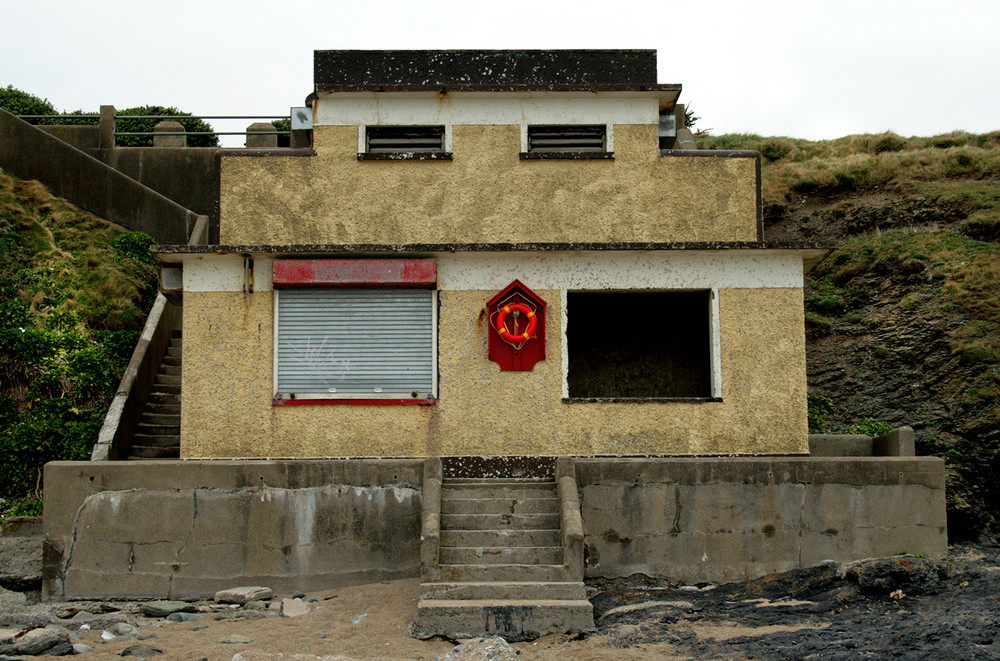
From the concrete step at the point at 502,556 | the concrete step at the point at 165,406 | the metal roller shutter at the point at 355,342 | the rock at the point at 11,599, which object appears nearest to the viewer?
the concrete step at the point at 502,556

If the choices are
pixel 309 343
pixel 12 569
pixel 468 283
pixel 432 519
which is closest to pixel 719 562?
pixel 432 519

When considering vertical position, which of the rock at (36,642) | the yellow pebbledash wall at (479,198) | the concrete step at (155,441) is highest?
the yellow pebbledash wall at (479,198)

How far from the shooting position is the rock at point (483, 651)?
8.44 meters

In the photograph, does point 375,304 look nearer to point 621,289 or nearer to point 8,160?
point 621,289

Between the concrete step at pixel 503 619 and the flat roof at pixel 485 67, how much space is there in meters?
7.60

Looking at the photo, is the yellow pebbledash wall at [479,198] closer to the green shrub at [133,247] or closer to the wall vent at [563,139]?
the wall vent at [563,139]

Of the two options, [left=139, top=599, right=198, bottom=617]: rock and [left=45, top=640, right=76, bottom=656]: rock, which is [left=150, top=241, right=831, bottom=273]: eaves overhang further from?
[left=45, top=640, right=76, bottom=656]: rock

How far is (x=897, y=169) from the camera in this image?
2912cm

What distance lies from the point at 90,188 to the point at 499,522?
14.2 m

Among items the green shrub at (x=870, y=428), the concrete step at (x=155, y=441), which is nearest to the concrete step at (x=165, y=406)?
the concrete step at (x=155, y=441)

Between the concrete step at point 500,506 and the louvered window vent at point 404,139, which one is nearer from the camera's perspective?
the concrete step at point 500,506

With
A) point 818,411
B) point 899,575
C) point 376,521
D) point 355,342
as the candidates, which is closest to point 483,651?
point 376,521

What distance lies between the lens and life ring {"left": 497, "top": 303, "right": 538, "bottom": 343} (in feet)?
40.9

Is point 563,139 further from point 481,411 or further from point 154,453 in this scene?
point 154,453
